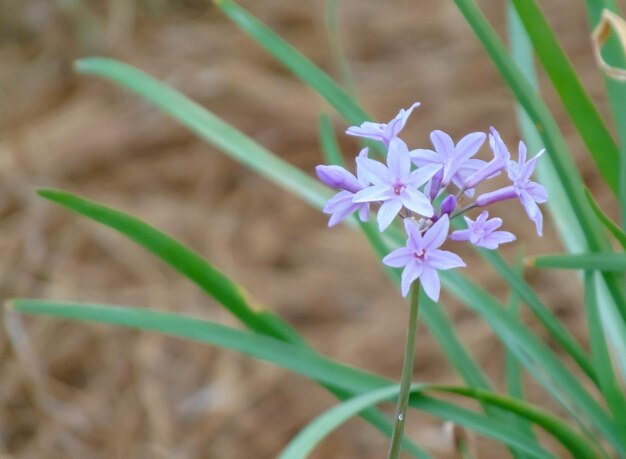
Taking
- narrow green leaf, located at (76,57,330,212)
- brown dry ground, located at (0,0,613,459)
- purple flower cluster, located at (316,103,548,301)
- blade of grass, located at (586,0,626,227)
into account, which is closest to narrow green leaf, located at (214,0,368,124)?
narrow green leaf, located at (76,57,330,212)

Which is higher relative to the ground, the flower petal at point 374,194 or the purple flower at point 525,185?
the purple flower at point 525,185

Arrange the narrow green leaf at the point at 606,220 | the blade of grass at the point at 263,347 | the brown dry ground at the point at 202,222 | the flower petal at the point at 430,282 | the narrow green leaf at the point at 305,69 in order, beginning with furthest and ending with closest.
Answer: the brown dry ground at the point at 202,222, the narrow green leaf at the point at 305,69, the blade of grass at the point at 263,347, the narrow green leaf at the point at 606,220, the flower petal at the point at 430,282

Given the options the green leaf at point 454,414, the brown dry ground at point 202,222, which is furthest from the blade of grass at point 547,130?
the brown dry ground at point 202,222

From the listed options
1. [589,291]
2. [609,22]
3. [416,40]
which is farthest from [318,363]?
[416,40]

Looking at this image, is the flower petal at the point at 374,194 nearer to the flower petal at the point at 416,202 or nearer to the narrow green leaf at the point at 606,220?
the flower petal at the point at 416,202

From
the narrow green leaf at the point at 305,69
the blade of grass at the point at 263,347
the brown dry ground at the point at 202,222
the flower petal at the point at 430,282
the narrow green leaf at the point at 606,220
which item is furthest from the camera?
the brown dry ground at the point at 202,222

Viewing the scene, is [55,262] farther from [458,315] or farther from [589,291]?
[589,291]

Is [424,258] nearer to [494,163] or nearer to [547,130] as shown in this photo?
[494,163]

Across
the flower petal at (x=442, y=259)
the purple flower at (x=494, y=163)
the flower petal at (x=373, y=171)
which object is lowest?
the flower petal at (x=442, y=259)

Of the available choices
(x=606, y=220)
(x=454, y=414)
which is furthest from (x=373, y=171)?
(x=454, y=414)
